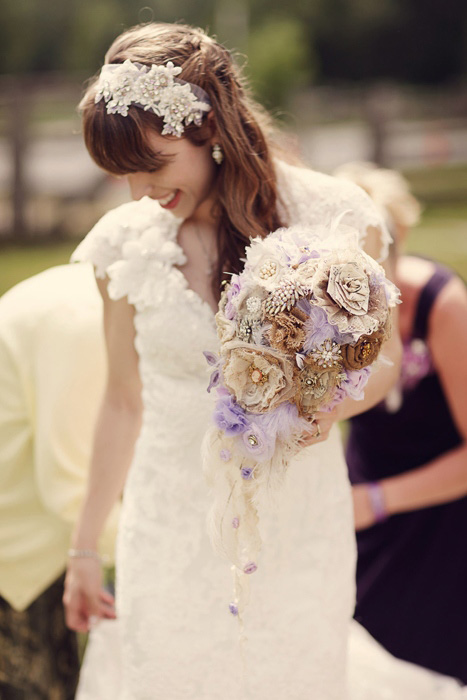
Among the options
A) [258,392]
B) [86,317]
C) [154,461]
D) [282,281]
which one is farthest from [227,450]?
[86,317]

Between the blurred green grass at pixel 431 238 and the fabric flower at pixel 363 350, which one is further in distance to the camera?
the blurred green grass at pixel 431 238

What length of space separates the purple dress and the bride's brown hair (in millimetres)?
1019

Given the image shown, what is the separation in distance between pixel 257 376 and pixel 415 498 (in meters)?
1.42

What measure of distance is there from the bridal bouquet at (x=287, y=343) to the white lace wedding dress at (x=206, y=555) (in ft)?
1.32

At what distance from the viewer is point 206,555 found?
2.29 meters

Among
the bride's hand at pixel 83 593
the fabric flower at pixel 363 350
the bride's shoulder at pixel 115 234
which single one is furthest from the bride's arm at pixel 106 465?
the fabric flower at pixel 363 350

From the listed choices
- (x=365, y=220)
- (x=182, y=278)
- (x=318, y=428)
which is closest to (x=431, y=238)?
(x=365, y=220)

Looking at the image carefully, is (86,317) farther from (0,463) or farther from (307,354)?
(307,354)

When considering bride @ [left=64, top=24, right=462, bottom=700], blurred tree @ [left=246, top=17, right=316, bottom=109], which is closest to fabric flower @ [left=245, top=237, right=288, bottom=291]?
bride @ [left=64, top=24, right=462, bottom=700]

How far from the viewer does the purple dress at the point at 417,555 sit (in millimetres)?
3094

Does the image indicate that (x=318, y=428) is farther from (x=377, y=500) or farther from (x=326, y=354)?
(x=377, y=500)

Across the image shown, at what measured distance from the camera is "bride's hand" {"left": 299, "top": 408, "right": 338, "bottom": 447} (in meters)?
1.86

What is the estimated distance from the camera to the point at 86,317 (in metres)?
2.74

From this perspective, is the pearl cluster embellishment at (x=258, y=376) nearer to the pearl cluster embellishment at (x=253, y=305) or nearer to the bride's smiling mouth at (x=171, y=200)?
the pearl cluster embellishment at (x=253, y=305)
